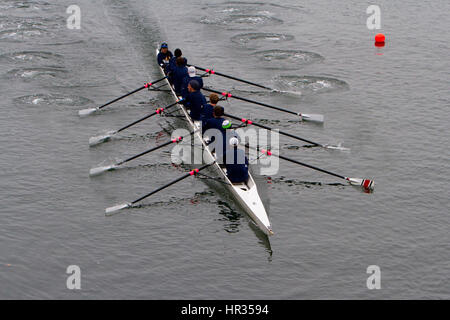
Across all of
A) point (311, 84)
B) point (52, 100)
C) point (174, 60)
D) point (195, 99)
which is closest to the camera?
point (195, 99)

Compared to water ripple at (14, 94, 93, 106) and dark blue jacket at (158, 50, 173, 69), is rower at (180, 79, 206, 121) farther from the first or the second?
water ripple at (14, 94, 93, 106)

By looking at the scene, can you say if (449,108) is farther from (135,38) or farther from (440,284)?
(135,38)

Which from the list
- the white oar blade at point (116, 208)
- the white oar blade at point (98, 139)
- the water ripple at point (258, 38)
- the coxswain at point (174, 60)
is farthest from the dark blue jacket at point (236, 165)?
the water ripple at point (258, 38)

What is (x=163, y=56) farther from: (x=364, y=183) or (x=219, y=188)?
(x=364, y=183)

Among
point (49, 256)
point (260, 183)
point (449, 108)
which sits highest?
point (449, 108)

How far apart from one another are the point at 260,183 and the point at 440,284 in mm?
9208

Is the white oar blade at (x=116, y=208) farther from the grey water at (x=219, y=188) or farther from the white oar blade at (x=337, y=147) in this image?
the white oar blade at (x=337, y=147)

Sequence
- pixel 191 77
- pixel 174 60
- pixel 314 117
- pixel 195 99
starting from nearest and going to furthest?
pixel 195 99 < pixel 191 77 < pixel 314 117 < pixel 174 60

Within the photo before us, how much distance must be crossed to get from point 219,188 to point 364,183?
646 centimetres

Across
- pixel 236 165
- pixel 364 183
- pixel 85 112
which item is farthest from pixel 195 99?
pixel 364 183

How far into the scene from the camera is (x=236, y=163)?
24219 millimetres

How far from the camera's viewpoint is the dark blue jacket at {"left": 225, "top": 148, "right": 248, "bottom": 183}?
2416 cm

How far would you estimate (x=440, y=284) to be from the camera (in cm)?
2044
